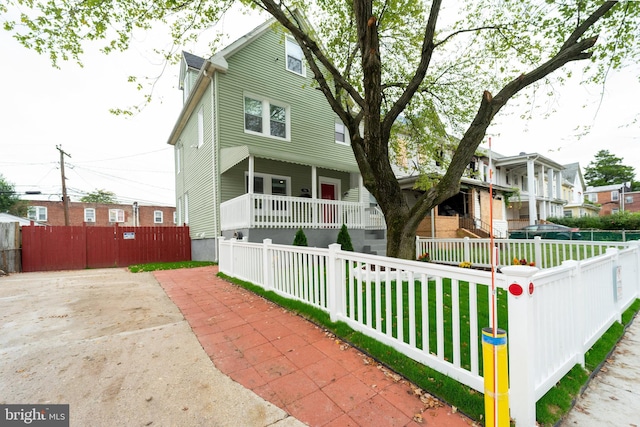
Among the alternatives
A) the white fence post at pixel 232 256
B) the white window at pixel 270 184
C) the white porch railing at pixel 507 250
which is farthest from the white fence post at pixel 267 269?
the white porch railing at pixel 507 250

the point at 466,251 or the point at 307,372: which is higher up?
the point at 466,251

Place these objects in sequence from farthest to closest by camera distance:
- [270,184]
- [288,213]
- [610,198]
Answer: [610,198] → [270,184] → [288,213]

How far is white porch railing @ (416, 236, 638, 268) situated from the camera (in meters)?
7.52

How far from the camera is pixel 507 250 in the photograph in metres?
8.73

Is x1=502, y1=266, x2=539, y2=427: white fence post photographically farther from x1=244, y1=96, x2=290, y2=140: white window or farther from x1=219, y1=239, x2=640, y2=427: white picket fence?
x1=244, y1=96, x2=290, y2=140: white window

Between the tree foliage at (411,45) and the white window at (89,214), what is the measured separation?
33.7m

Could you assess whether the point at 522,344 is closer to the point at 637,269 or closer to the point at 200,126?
the point at 637,269

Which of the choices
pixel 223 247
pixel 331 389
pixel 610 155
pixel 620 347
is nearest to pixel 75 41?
pixel 223 247

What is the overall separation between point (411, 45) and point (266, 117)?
6100 millimetres

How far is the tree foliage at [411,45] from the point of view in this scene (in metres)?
4.82

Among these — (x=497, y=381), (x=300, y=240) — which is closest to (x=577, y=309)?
(x=497, y=381)

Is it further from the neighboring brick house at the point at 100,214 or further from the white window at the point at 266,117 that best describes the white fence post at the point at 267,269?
the neighboring brick house at the point at 100,214

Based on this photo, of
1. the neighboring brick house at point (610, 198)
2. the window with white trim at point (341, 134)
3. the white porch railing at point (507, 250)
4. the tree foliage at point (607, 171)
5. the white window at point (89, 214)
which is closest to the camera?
the white porch railing at point (507, 250)

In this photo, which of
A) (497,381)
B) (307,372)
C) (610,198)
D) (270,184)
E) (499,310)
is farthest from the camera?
(610,198)
